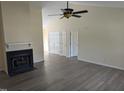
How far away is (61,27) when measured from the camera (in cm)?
826

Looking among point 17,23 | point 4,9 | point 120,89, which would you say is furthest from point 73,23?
point 120,89

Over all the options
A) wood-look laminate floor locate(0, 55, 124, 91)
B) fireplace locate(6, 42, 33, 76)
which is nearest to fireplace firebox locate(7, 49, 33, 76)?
fireplace locate(6, 42, 33, 76)

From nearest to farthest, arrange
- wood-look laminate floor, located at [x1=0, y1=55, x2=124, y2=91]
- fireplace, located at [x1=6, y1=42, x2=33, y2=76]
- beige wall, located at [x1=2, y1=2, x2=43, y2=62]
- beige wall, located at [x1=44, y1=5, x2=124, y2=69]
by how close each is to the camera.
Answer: wood-look laminate floor, located at [x1=0, y1=55, x2=124, y2=91], beige wall, located at [x1=2, y1=2, x2=43, y2=62], fireplace, located at [x1=6, y1=42, x2=33, y2=76], beige wall, located at [x1=44, y1=5, x2=124, y2=69]

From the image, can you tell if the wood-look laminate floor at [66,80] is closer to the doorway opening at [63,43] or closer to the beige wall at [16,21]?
the beige wall at [16,21]

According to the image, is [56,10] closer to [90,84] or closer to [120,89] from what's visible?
[90,84]

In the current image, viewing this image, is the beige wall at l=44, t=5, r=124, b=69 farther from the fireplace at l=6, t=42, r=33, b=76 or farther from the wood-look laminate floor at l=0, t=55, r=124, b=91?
the fireplace at l=6, t=42, r=33, b=76

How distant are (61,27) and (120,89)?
5.63 meters

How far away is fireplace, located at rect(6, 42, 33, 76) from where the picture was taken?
199 inches

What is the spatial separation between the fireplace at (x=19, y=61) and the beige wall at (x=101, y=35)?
10.4 ft

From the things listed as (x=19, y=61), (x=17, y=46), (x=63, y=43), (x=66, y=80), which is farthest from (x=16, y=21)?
(x=63, y=43)

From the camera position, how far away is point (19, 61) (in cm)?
536

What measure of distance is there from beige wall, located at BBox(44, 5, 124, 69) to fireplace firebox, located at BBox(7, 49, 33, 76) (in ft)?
10.4

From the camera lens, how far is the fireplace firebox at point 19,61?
199 inches

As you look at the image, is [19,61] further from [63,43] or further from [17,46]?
[63,43]
